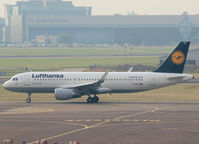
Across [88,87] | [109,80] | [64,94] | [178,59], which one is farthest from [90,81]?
[178,59]

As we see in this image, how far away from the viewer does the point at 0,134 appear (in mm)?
40688

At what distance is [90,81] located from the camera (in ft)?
209

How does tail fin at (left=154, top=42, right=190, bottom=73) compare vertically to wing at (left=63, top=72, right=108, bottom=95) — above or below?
above

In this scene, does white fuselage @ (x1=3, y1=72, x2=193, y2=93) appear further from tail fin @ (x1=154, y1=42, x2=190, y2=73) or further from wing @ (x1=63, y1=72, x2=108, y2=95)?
wing @ (x1=63, y1=72, x2=108, y2=95)

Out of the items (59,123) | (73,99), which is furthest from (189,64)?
(59,123)

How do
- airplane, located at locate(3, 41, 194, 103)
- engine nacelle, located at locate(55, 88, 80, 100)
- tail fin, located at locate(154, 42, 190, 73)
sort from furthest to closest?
tail fin, located at locate(154, 42, 190, 73)
airplane, located at locate(3, 41, 194, 103)
engine nacelle, located at locate(55, 88, 80, 100)

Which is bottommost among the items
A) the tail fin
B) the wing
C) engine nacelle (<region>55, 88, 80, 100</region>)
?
engine nacelle (<region>55, 88, 80, 100</region>)

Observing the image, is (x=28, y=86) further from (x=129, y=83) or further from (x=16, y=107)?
(x=129, y=83)

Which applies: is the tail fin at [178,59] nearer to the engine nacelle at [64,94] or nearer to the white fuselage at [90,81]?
the white fuselage at [90,81]

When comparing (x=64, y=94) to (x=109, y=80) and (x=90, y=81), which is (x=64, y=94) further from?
(x=109, y=80)

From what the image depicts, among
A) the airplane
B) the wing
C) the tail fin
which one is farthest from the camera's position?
the tail fin

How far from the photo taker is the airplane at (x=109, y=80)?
62706mm

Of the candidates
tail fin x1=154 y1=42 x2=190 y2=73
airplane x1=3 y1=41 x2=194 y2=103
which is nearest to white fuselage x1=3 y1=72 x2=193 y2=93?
airplane x1=3 y1=41 x2=194 y2=103

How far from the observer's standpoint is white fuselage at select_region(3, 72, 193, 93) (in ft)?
207
